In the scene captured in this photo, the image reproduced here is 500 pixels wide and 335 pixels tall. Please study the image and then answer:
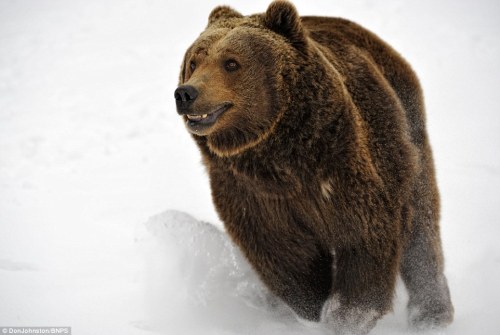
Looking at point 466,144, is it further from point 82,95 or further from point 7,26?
point 7,26

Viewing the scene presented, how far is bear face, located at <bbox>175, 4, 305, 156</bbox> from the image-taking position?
14.3 feet

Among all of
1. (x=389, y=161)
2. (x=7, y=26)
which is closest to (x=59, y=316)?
(x=389, y=161)

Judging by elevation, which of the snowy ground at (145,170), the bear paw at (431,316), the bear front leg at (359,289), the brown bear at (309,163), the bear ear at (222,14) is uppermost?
the bear ear at (222,14)

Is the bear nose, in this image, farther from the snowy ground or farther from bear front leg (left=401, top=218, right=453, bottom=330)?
bear front leg (left=401, top=218, right=453, bottom=330)

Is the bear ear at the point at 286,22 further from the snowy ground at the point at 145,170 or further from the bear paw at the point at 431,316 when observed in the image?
the bear paw at the point at 431,316

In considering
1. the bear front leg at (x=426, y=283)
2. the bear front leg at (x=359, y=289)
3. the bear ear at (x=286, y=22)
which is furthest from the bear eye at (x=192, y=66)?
the bear front leg at (x=426, y=283)

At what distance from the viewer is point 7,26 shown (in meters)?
16.9

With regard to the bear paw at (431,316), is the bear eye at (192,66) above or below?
above

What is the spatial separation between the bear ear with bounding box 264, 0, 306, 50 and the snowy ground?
262 centimetres

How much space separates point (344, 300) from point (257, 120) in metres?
1.70

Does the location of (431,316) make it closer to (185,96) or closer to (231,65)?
(231,65)

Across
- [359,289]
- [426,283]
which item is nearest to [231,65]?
[359,289]

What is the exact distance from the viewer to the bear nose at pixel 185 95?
13.6 ft

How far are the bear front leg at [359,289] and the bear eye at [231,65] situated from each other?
1703 millimetres
